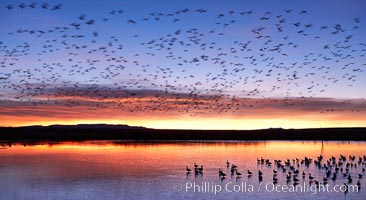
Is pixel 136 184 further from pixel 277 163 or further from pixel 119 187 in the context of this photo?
pixel 277 163

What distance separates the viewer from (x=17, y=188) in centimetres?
3048

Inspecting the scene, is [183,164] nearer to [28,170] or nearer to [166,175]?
[166,175]

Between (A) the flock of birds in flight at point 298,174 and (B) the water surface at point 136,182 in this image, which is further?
(A) the flock of birds in flight at point 298,174

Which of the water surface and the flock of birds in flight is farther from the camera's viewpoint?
the flock of birds in flight

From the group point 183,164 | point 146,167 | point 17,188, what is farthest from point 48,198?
point 183,164

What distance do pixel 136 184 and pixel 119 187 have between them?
1837 mm

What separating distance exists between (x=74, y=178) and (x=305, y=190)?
1554cm

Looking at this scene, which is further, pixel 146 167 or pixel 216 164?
pixel 216 164

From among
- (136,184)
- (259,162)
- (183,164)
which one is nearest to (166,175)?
(136,184)

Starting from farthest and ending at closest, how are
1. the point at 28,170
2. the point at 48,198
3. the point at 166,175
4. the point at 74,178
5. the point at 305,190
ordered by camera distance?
1. the point at 28,170
2. the point at 166,175
3. the point at 74,178
4. the point at 305,190
5. the point at 48,198

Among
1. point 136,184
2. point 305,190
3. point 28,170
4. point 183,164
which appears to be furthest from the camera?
point 183,164

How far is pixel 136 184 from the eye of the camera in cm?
3238

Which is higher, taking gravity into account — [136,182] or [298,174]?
[298,174]

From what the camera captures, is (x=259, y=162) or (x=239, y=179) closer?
(x=239, y=179)
